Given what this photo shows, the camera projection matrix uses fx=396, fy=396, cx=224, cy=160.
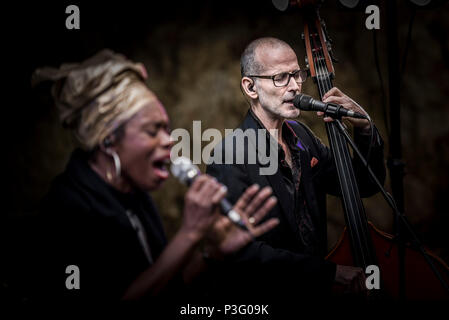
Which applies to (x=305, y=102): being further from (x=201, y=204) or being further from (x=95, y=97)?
(x=95, y=97)

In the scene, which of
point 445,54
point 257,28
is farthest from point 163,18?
point 445,54

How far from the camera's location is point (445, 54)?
10.9ft

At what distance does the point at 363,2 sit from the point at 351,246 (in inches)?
46.8

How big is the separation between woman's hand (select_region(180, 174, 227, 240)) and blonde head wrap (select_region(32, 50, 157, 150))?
1.14 ft

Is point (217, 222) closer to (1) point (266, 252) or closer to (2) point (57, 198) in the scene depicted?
(1) point (266, 252)

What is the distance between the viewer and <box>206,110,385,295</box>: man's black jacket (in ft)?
6.03

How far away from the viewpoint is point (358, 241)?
195 cm

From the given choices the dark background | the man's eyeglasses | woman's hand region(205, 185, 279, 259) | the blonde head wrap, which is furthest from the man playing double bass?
the dark background

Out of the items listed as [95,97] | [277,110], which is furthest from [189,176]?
[277,110]

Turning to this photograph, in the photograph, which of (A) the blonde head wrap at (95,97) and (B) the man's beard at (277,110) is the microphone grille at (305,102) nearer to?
(B) the man's beard at (277,110)

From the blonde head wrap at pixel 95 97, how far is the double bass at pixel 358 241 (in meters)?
0.99

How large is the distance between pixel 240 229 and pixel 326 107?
0.75 metres

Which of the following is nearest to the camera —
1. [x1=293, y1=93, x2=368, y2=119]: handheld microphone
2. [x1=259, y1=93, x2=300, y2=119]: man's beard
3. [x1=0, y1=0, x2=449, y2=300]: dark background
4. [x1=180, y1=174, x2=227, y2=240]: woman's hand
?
[x1=180, y1=174, x2=227, y2=240]: woman's hand

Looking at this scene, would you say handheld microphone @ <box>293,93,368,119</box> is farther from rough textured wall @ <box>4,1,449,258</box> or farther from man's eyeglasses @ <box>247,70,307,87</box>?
rough textured wall @ <box>4,1,449,258</box>
